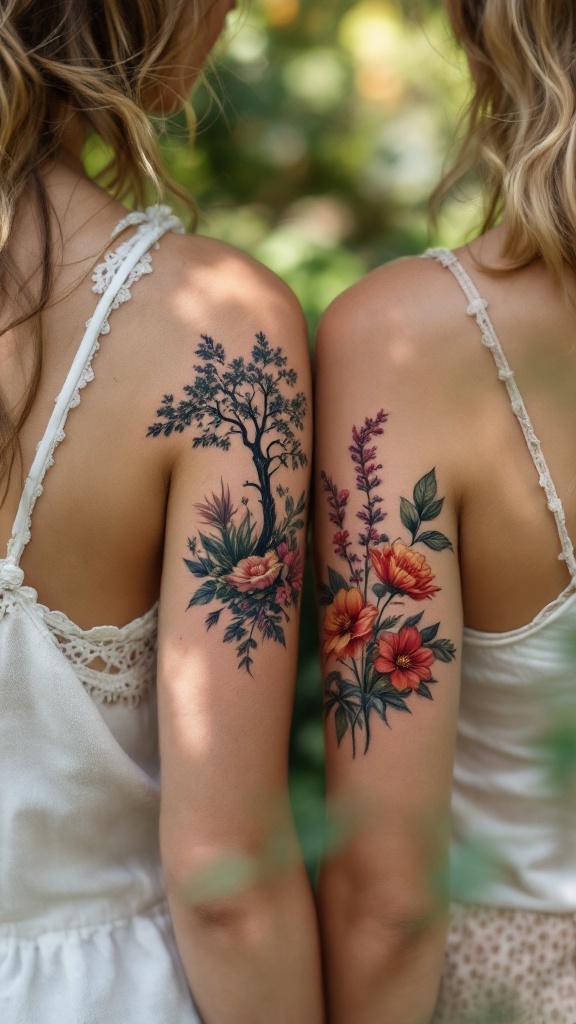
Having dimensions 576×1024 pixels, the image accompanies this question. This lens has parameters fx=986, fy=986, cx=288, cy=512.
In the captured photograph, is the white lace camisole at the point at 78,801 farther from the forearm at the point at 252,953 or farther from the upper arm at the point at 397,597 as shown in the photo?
the upper arm at the point at 397,597

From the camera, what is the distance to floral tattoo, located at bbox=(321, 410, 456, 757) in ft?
4.83

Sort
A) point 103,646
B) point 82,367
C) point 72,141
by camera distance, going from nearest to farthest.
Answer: point 82,367, point 103,646, point 72,141

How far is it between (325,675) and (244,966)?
0.44m

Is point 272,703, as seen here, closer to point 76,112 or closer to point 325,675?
point 325,675

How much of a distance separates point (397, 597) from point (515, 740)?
0.36 meters

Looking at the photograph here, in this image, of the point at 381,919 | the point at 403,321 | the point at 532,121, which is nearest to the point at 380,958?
the point at 381,919

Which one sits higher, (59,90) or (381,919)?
(59,90)

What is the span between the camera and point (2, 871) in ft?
4.81

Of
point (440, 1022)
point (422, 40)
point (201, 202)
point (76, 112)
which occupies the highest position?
point (422, 40)

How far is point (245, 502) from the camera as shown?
4.60ft

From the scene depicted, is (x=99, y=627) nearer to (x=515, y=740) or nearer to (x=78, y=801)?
(x=78, y=801)

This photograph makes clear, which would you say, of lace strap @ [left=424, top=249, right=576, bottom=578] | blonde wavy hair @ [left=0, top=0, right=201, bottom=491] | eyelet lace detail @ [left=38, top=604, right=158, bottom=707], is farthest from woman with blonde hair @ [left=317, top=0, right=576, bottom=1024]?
blonde wavy hair @ [left=0, top=0, right=201, bottom=491]

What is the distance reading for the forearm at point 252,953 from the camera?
1.41m

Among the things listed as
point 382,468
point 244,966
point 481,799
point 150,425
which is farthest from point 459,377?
point 244,966
